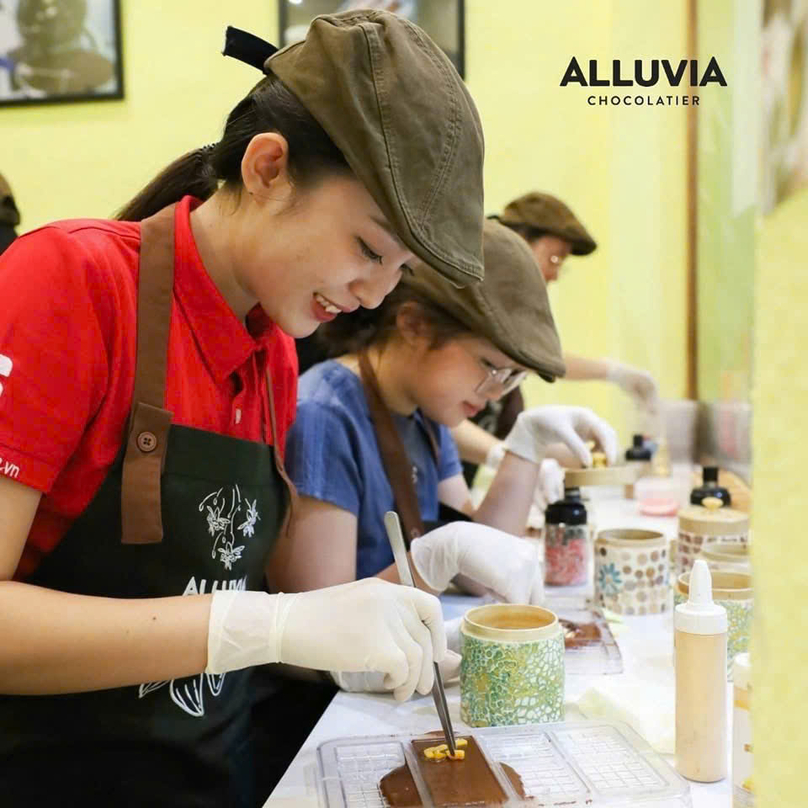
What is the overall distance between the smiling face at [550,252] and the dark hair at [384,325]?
1302 mm

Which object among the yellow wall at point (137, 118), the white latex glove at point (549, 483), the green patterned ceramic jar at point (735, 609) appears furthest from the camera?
the yellow wall at point (137, 118)

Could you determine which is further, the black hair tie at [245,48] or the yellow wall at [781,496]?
the black hair tie at [245,48]

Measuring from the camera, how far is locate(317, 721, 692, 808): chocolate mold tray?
0.83 meters

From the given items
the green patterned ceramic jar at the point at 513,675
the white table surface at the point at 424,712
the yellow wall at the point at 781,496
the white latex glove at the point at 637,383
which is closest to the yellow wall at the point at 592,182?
the white latex glove at the point at 637,383

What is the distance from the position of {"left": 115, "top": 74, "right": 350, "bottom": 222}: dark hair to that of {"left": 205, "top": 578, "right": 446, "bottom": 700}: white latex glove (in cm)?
48

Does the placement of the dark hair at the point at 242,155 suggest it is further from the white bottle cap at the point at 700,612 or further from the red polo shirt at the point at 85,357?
the white bottle cap at the point at 700,612

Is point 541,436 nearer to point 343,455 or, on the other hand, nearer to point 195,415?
point 343,455

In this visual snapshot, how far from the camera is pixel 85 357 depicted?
0.90m

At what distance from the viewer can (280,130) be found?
1.01m

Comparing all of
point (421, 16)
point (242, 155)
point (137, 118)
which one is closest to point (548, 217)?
point (421, 16)

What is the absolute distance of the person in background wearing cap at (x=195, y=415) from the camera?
0.87 m

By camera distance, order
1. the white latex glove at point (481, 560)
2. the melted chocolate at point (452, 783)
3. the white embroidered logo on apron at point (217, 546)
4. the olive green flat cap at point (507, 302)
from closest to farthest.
Answer: the melted chocolate at point (452, 783) → the white embroidered logo on apron at point (217, 546) → the white latex glove at point (481, 560) → the olive green flat cap at point (507, 302)

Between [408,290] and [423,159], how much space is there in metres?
0.69

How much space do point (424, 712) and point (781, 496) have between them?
0.79 m
